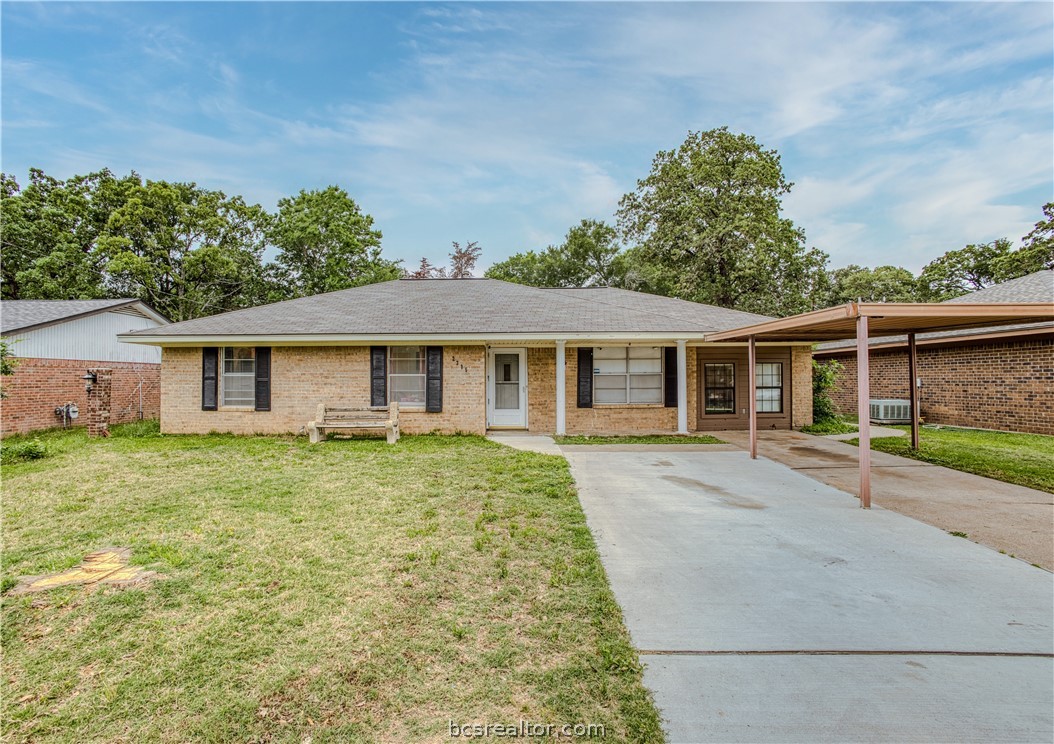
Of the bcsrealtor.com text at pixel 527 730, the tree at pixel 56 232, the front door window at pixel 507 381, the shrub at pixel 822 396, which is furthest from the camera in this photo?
the tree at pixel 56 232

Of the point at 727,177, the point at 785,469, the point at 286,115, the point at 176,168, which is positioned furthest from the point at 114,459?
the point at 727,177

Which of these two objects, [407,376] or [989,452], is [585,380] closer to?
[407,376]

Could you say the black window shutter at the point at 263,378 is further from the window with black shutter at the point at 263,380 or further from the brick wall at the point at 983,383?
the brick wall at the point at 983,383

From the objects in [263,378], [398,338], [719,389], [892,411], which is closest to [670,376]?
[719,389]

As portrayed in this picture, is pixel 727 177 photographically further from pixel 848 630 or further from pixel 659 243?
pixel 848 630

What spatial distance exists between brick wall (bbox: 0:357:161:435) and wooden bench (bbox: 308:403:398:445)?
7.70 metres

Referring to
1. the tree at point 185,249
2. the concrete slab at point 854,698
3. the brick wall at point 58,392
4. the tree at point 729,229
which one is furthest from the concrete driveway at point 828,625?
the tree at point 185,249

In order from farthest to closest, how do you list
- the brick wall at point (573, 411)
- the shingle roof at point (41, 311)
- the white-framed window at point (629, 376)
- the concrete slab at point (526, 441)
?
the shingle roof at point (41, 311) < the white-framed window at point (629, 376) < the brick wall at point (573, 411) < the concrete slab at point (526, 441)

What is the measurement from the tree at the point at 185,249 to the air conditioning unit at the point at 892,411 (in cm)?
2952

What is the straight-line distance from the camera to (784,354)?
1228cm

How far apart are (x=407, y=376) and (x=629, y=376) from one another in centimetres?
559

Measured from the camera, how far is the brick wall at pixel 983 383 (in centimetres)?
1062

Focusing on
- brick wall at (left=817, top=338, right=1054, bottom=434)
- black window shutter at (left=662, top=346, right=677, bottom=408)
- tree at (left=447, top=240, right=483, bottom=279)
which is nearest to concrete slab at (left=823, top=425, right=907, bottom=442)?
brick wall at (left=817, top=338, right=1054, bottom=434)

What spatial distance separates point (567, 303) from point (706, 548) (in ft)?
31.0
